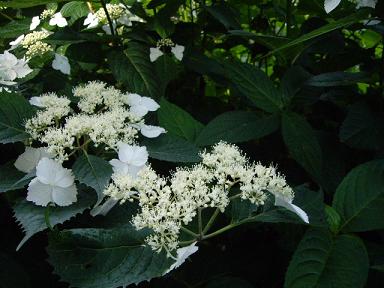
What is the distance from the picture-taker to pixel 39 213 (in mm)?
909

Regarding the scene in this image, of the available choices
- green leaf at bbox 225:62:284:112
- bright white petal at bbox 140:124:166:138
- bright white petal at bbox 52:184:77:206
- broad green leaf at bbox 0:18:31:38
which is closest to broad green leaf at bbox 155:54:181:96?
green leaf at bbox 225:62:284:112

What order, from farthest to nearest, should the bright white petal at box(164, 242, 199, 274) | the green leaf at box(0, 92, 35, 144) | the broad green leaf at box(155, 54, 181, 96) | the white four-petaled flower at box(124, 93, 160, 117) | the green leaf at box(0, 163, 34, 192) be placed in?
1. the broad green leaf at box(155, 54, 181, 96)
2. the white four-petaled flower at box(124, 93, 160, 117)
3. the green leaf at box(0, 92, 35, 144)
4. the green leaf at box(0, 163, 34, 192)
5. the bright white petal at box(164, 242, 199, 274)

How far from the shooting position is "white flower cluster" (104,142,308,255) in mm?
869

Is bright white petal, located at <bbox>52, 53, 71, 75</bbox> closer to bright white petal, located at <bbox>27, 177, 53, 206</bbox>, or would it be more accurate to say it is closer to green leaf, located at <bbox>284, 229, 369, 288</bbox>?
bright white petal, located at <bbox>27, 177, 53, 206</bbox>

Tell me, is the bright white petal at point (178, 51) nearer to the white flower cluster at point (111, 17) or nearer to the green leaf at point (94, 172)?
the white flower cluster at point (111, 17)

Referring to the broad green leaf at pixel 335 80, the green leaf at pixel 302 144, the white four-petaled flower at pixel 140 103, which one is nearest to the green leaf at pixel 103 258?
the white four-petaled flower at pixel 140 103

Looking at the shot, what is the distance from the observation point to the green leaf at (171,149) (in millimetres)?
1025

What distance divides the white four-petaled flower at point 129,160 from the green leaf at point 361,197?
1.32 feet

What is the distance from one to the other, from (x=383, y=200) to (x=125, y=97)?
0.57 metres

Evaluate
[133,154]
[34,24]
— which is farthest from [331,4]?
[34,24]

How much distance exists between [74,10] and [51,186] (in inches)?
33.0

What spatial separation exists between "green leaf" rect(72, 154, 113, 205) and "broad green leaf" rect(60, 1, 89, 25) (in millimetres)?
735

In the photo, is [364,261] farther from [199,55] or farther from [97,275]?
[199,55]

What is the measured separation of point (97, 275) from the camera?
2.82ft
